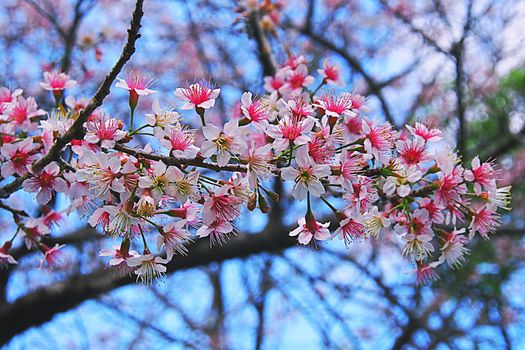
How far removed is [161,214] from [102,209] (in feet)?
0.46

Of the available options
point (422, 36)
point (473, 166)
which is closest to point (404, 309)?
point (422, 36)

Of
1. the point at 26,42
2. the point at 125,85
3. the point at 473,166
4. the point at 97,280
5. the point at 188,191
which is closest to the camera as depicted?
the point at 188,191

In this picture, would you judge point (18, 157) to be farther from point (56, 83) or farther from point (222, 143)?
point (222, 143)

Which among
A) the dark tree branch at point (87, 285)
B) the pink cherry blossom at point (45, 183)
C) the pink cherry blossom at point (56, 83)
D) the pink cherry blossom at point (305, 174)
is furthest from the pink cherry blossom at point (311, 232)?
the dark tree branch at point (87, 285)

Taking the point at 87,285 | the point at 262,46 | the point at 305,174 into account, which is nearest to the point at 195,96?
the point at 305,174

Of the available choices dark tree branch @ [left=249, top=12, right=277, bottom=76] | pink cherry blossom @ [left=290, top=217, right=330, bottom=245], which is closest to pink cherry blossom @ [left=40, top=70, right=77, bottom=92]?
pink cherry blossom @ [left=290, top=217, right=330, bottom=245]

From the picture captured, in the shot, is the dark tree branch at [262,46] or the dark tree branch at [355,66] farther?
the dark tree branch at [355,66]

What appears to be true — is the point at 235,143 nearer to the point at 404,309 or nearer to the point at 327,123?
the point at 327,123

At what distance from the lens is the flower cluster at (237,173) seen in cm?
141

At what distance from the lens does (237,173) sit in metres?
1.51

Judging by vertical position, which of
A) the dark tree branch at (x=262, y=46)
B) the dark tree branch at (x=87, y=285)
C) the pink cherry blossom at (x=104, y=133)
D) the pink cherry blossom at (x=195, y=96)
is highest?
the dark tree branch at (x=262, y=46)

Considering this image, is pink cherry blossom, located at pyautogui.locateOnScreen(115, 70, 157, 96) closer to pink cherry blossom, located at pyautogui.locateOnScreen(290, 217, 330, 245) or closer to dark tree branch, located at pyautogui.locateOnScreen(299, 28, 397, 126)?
pink cherry blossom, located at pyautogui.locateOnScreen(290, 217, 330, 245)

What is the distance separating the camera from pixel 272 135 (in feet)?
4.71

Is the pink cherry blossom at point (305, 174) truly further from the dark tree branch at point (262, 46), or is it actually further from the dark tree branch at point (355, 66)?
the dark tree branch at point (355, 66)
